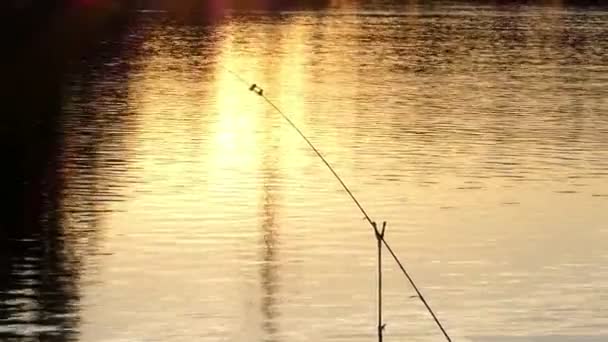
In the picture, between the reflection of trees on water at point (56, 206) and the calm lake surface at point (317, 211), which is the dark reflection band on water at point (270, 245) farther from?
the reflection of trees on water at point (56, 206)

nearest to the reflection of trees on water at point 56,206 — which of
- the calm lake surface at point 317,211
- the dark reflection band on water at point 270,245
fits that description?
the calm lake surface at point 317,211

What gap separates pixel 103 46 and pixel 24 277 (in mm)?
32953

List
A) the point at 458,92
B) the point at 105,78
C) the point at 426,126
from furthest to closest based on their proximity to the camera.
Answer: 1. the point at 105,78
2. the point at 458,92
3. the point at 426,126

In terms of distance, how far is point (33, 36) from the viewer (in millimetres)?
49938

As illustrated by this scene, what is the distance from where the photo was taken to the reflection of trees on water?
1195cm

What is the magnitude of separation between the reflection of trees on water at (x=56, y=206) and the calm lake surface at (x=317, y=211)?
42 mm

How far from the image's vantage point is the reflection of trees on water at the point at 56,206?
470 inches

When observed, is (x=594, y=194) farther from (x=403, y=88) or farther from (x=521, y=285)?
(x=403, y=88)

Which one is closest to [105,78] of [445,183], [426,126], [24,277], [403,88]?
[403,88]

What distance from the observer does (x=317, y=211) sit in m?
16.7

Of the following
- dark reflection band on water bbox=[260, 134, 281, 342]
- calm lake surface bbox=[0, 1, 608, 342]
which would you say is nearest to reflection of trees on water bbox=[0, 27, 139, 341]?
calm lake surface bbox=[0, 1, 608, 342]

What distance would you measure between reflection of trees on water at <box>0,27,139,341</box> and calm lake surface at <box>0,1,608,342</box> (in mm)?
42

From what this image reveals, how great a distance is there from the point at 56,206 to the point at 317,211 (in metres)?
2.74

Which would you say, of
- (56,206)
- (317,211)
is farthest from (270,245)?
(56,206)
